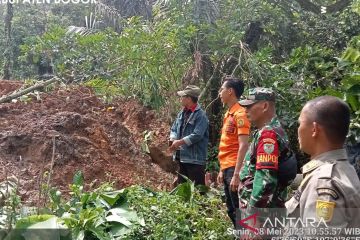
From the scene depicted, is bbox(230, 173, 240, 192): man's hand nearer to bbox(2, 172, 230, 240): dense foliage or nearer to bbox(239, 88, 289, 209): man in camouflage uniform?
bbox(2, 172, 230, 240): dense foliage

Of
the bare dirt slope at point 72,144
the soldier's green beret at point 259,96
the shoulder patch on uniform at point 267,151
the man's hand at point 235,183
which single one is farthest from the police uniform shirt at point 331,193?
the bare dirt slope at point 72,144

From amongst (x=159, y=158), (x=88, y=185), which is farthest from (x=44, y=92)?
(x=88, y=185)

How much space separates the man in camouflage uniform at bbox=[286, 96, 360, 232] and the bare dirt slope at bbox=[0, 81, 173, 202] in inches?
119

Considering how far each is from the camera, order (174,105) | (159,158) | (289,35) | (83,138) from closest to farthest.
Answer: (83,138) → (159,158) → (174,105) → (289,35)

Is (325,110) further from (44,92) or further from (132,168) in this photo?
(44,92)

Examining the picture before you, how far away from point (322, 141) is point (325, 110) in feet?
0.41

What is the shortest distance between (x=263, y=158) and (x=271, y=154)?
5cm

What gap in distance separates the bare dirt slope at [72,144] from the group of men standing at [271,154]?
0.85m

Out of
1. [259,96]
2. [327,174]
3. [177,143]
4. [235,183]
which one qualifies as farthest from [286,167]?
[177,143]

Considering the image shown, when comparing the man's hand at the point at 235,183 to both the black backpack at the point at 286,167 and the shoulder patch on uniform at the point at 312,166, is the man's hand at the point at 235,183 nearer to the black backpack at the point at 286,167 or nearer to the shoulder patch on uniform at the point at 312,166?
the black backpack at the point at 286,167

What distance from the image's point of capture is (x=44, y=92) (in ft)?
22.0

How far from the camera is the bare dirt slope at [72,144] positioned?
5030 mm

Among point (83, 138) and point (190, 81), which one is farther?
point (190, 81)

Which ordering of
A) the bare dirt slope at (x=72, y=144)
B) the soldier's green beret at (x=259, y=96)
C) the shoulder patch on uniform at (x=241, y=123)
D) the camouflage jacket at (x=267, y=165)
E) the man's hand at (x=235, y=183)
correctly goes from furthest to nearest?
1. the bare dirt slope at (x=72, y=144)
2. the shoulder patch on uniform at (x=241, y=123)
3. the man's hand at (x=235, y=183)
4. the soldier's green beret at (x=259, y=96)
5. the camouflage jacket at (x=267, y=165)
